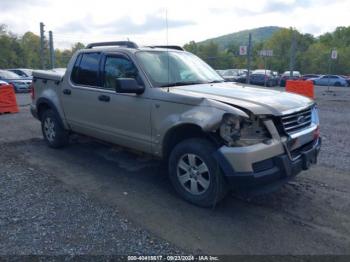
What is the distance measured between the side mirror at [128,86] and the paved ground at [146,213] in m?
1.32

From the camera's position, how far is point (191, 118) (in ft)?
12.7

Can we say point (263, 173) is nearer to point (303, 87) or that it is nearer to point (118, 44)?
point (118, 44)

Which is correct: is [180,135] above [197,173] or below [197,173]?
above

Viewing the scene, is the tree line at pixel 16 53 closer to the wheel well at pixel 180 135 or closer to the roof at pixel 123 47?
the roof at pixel 123 47

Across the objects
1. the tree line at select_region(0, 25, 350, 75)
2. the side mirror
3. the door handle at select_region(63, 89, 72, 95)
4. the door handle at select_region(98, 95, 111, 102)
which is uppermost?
the tree line at select_region(0, 25, 350, 75)

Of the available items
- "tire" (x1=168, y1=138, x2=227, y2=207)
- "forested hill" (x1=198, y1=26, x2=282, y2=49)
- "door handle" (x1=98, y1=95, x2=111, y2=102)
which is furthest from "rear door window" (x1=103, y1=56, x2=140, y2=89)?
"forested hill" (x1=198, y1=26, x2=282, y2=49)

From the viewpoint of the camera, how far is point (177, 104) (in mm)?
4086

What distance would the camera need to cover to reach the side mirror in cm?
425

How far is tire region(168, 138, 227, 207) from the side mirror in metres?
0.92

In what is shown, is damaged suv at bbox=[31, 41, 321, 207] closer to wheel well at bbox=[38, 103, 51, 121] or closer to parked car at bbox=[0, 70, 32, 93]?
wheel well at bbox=[38, 103, 51, 121]

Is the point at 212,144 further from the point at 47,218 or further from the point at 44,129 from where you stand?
the point at 44,129

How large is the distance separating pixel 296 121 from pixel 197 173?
1.30 metres

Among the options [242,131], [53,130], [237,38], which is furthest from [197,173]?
[237,38]

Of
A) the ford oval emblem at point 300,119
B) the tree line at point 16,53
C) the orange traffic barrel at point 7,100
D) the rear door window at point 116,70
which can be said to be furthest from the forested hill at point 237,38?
the ford oval emblem at point 300,119
